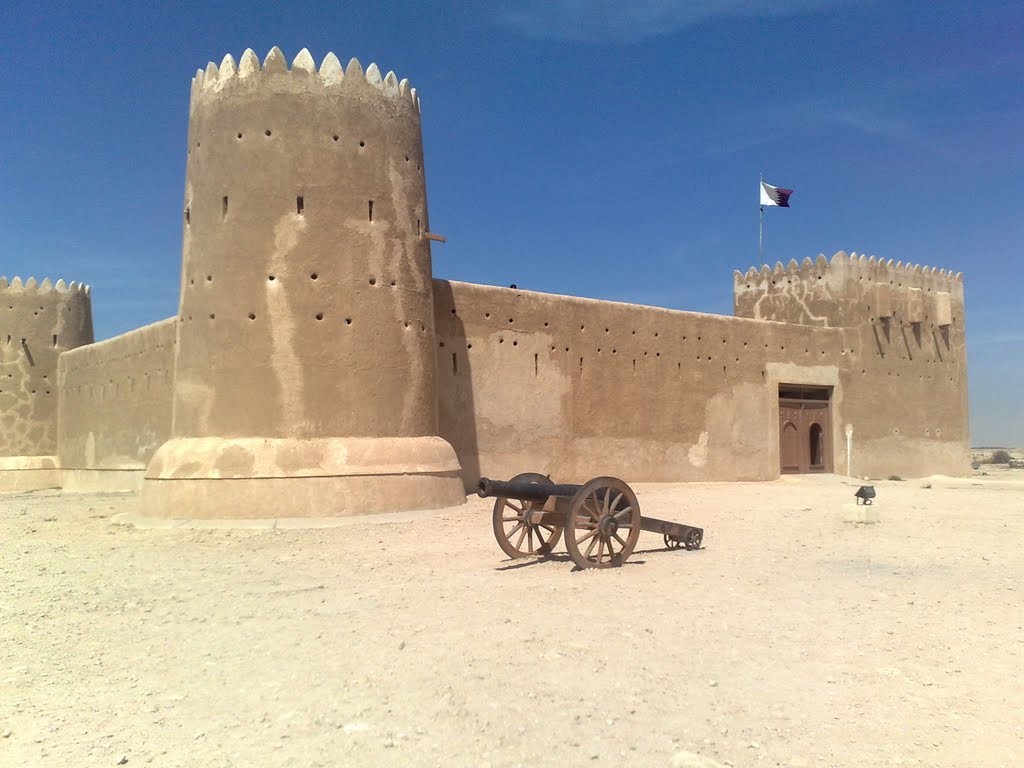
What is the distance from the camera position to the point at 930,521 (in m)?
10.4

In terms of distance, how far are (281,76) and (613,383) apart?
24.8 ft

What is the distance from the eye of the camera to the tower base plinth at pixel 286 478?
1016 centimetres

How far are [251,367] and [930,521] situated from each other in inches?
330

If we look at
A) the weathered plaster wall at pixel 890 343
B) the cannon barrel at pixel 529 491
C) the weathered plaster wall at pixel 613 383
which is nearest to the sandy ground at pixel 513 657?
the cannon barrel at pixel 529 491

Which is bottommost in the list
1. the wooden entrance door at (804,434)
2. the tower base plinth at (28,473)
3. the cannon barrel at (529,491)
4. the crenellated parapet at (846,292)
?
the tower base plinth at (28,473)

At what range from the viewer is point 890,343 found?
65.9ft

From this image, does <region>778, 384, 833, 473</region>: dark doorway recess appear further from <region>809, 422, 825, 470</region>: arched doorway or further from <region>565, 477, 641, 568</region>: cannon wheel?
<region>565, 477, 641, 568</region>: cannon wheel

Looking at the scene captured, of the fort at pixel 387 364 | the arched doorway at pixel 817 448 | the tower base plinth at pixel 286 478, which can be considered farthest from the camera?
the arched doorway at pixel 817 448

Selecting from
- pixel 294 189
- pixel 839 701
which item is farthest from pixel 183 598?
pixel 294 189

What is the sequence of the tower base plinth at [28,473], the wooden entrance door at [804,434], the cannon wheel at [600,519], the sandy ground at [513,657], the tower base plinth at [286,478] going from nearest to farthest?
the sandy ground at [513,657] < the cannon wheel at [600,519] < the tower base plinth at [286,478] < the wooden entrance door at [804,434] < the tower base plinth at [28,473]

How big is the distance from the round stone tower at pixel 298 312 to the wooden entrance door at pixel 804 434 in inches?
377

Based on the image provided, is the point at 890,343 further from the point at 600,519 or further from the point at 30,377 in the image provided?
the point at 30,377

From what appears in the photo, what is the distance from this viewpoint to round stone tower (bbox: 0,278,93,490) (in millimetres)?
21984

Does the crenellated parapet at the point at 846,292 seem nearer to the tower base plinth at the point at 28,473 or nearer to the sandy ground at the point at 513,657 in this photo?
the sandy ground at the point at 513,657
